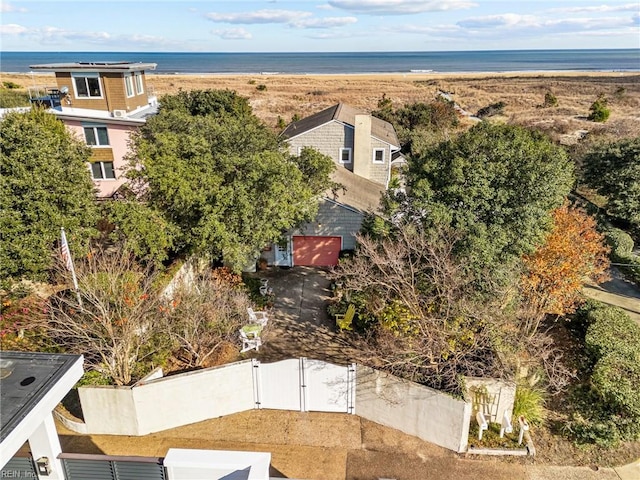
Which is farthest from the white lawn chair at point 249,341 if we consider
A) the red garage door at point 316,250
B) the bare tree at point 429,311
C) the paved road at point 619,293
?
the paved road at point 619,293

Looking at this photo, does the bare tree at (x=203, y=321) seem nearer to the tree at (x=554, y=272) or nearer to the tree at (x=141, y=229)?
the tree at (x=141, y=229)

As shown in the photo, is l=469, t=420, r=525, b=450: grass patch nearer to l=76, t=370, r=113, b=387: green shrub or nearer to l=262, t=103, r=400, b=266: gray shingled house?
l=262, t=103, r=400, b=266: gray shingled house

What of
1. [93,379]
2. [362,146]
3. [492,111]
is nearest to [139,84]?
[362,146]

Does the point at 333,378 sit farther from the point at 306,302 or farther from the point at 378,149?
the point at 378,149

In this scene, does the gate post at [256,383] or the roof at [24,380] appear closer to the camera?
the roof at [24,380]

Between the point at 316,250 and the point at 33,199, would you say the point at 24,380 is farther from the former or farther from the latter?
the point at 316,250

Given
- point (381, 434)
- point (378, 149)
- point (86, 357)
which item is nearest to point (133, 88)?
point (378, 149)
